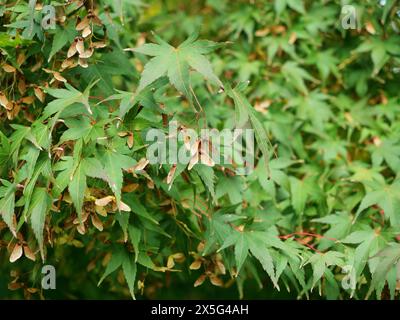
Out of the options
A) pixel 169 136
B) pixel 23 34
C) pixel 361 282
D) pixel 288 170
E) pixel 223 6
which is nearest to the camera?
pixel 169 136

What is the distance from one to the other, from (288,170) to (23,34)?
4.43ft

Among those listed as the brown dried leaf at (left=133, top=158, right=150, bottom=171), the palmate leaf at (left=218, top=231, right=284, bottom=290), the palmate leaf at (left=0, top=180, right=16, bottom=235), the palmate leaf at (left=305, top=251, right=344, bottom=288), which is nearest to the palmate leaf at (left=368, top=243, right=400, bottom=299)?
the palmate leaf at (left=305, top=251, right=344, bottom=288)

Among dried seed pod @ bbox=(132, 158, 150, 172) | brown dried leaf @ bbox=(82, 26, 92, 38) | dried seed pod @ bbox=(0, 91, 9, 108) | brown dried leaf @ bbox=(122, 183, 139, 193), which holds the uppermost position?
brown dried leaf @ bbox=(82, 26, 92, 38)

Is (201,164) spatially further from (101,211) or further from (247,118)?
(101,211)

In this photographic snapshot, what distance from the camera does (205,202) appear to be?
2277mm

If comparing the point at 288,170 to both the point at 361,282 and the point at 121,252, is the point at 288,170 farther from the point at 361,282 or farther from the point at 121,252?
the point at 121,252

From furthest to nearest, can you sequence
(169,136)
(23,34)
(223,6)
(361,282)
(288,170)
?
(223,6) < (288,170) < (361,282) < (23,34) < (169,136)

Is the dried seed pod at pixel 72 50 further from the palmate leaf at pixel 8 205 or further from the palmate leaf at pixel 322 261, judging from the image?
the palmate leaf at pixel 322 261

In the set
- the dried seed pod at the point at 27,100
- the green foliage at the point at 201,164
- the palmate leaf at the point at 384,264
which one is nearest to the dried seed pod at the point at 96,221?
the green foliage at the point at 201,164

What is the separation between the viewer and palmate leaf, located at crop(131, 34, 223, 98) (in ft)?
5.64

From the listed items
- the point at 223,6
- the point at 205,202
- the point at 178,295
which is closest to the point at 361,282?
the point at 205,202

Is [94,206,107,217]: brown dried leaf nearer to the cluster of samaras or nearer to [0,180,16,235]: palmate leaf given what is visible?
[0,180,16,235]: palmate leaf

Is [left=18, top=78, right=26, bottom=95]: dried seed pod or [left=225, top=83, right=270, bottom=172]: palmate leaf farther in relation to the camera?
[left=18, top=78, right=26, bottom=95]: dried seed pod

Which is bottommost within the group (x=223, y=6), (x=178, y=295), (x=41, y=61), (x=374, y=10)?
(x=178, y=295)
